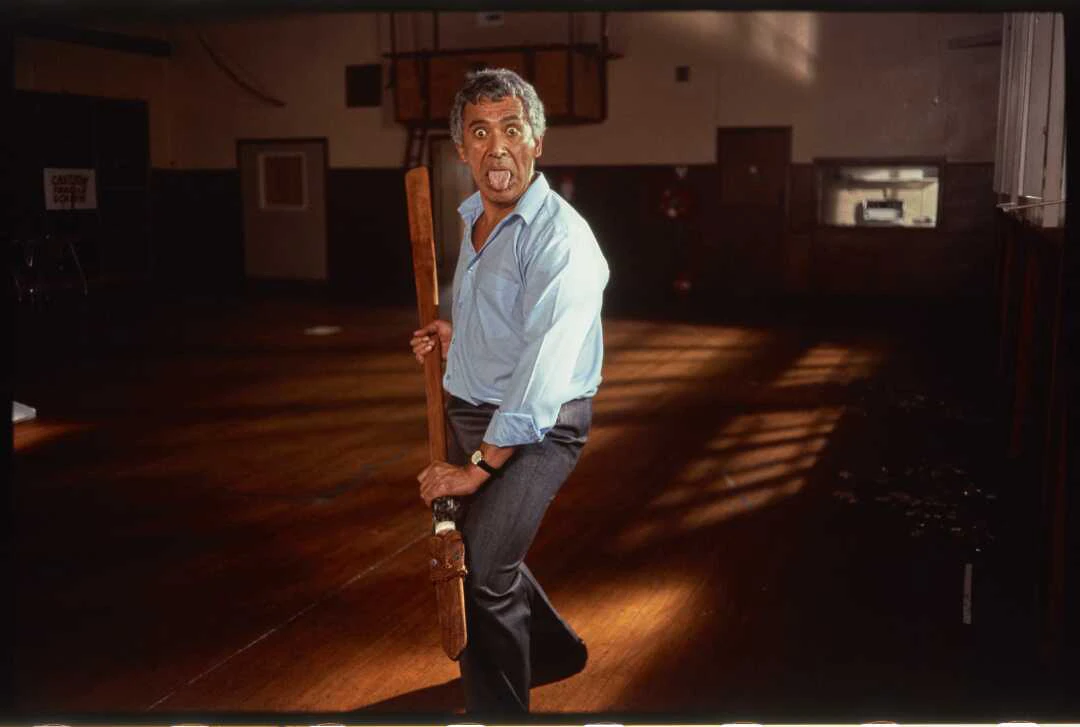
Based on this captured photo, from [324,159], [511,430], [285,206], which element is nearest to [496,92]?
[511,430]

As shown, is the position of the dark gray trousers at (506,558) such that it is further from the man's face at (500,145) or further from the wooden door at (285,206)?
the wooden door at (285,206)

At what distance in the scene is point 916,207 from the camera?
1091 cm

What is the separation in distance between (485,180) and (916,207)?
9731 mm

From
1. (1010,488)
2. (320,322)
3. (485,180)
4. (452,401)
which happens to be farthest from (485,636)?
(320,322)

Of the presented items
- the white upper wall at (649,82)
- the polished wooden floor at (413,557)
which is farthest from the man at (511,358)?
the white upper wall at (649,82)

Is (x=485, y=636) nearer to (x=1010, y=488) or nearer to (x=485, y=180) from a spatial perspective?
(x=485, y=180)

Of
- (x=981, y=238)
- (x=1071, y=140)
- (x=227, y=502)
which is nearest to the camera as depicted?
(x=1071, y=140)

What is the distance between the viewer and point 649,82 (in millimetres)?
11719

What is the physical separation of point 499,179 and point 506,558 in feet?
2.58

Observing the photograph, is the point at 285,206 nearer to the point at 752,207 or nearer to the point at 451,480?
the point at 752,207

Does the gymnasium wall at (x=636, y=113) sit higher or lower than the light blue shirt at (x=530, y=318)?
higher

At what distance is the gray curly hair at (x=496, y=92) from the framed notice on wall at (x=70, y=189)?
11.2 metres

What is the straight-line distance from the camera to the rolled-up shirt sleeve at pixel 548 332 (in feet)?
6.64

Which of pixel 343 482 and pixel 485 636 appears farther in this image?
pixel 343 482
